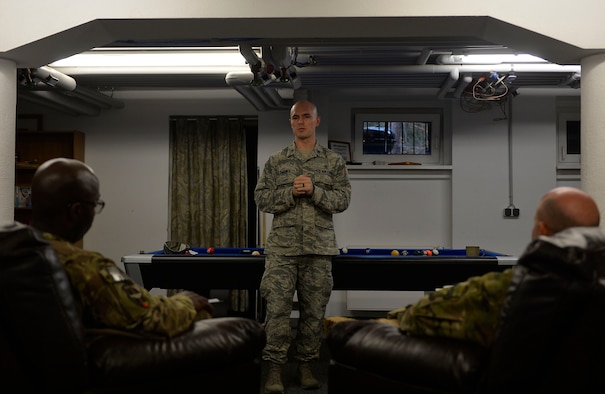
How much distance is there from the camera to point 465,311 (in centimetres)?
178

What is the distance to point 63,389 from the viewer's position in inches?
63.0

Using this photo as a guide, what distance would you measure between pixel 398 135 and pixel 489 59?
1983 mm

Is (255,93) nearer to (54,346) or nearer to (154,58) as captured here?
(154,58)

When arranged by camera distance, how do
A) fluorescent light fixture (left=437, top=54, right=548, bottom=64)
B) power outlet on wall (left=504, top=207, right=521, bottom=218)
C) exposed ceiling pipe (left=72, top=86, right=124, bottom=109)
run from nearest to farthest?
fluorescent light fixture (left=437, top=54, right=548, bottom=64), exposed ceiling pipe (left=72, top=86, right=124, bottom=109), power outlet on wall (left=504, top=207, right=521, bottom=218)

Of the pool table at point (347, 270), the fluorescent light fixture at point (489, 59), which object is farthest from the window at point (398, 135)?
the pool table at point (347, 270)

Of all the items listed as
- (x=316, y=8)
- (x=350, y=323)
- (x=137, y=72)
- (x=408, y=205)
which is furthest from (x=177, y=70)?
(x=350, y=323)

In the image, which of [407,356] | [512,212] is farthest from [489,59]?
[407,356]

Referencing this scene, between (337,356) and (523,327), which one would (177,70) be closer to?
(337,356)

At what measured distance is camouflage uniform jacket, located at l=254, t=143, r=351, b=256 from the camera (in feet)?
11.5

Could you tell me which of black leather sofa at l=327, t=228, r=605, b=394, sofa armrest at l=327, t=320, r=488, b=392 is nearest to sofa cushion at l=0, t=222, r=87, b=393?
sofa armrest at l=327, t=320, r=488, b=392

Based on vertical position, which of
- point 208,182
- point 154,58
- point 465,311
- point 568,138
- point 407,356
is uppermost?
point 154,58

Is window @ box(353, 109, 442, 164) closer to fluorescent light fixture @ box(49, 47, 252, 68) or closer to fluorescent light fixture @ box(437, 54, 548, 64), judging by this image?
fluorescent light fixture @ box(437, 54, 548, 64)

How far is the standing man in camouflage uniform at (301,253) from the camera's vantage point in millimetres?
3445

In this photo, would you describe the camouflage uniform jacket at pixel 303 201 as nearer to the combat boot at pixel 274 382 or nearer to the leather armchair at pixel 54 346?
the combat boot at pixel 274 382
